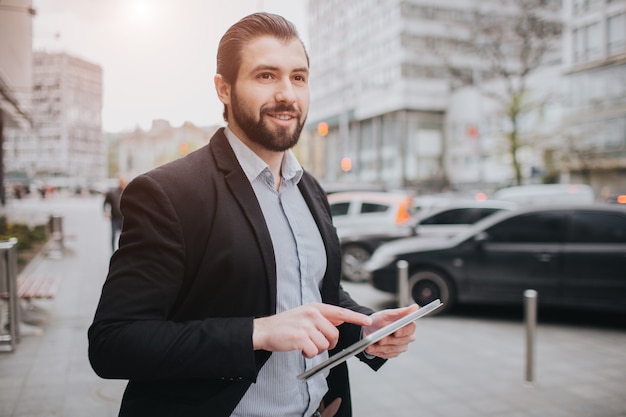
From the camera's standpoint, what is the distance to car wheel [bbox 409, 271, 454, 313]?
8.27 meters

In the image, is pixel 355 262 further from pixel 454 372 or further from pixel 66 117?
pixel 66 117

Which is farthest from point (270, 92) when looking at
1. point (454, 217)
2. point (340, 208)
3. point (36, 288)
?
point (340, 208)

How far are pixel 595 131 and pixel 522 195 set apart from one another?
21021 mm

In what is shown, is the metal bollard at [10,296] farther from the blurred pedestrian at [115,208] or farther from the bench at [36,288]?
the blurred pedestrian at [115,208]

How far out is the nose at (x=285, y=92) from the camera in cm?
154

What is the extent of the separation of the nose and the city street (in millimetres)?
3662

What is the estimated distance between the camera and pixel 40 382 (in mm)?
5121

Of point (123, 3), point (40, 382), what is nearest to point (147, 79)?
point (123, 3)

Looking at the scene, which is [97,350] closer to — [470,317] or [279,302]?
[279,302]

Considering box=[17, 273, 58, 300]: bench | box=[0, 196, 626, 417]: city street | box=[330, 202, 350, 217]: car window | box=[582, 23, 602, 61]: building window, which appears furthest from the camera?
box=[582, 23, 602, 61]: building window

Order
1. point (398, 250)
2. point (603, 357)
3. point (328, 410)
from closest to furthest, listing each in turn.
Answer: point (328, 410) → point (603, 357) → point (398, 250)

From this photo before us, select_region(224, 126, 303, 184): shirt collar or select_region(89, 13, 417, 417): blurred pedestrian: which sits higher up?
select_region(224, 126, 303, 184): shirt collar

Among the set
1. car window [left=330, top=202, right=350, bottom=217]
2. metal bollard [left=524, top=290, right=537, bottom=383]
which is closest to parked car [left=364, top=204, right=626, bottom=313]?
metal bollard [left=524, top=290, right=537, bottom=383]

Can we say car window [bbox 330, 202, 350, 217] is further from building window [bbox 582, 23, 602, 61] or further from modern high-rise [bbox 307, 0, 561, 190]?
modern high-rise [bbox 307, 0, 561, 190]
